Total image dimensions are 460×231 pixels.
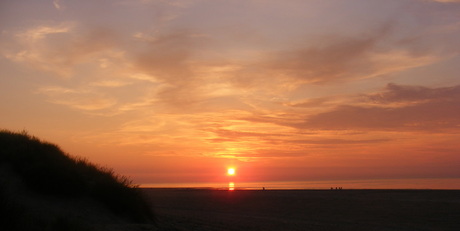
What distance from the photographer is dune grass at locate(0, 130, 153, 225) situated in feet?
46.1

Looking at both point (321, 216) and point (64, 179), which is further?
point (321, 216)

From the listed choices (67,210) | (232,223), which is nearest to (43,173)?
(67,210)

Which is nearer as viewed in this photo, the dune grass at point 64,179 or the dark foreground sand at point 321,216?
the dune grass at point 64,179

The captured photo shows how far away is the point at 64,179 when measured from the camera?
1431cm

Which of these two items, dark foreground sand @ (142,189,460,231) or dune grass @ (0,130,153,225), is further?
dark foreground sand @ (142,189,460,231)

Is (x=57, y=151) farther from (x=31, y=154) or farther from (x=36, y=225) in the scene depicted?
(x=36, y=225)

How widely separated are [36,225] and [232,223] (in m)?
10.6

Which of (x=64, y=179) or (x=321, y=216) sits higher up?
(x=64, y=179)

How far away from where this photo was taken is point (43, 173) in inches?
556

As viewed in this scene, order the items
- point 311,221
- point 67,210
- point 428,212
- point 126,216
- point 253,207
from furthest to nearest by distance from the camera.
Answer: point 253,207, point 428,212, point 311,221, point 126,216, point 67,210

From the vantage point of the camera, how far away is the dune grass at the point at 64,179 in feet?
46.1

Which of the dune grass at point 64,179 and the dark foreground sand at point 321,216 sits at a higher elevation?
the dune grass at point 64,179

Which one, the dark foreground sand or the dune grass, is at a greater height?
the dune grass

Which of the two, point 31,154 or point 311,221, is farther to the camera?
point 311,221
